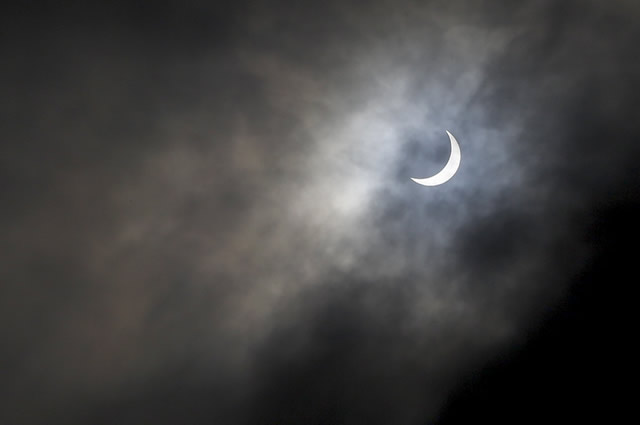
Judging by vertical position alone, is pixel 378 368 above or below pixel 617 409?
above

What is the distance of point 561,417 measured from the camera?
28.2 m

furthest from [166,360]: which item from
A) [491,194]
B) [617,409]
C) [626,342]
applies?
[617,409]

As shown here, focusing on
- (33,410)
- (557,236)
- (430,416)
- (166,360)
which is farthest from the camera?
(430,416)

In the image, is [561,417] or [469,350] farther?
[561,417]

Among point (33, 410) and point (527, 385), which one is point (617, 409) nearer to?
point (527, 385)

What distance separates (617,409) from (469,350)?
14.4m

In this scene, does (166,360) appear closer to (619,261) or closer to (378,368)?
(378,368)

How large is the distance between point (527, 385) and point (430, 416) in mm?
7900

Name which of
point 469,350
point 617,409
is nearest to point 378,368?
point 469,350

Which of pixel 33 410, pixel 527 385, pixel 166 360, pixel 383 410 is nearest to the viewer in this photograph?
pixel 33 410

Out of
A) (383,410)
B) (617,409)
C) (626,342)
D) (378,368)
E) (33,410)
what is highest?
(33,410)

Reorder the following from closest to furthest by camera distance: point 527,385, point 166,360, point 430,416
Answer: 1. point 166,360
2. point 430,416
3. point 527,385

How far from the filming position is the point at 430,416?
26.0m

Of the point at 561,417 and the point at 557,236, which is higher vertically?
the point at 557,236
